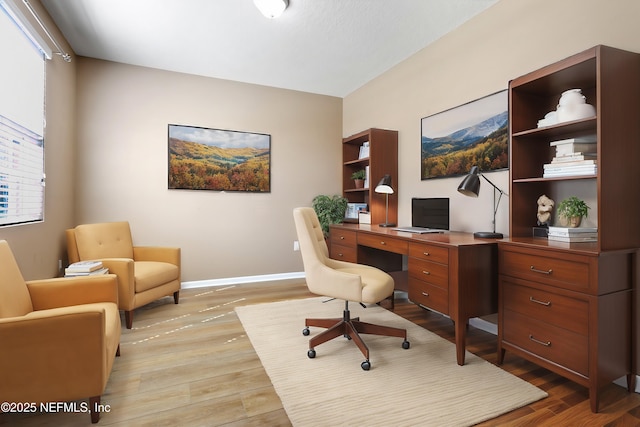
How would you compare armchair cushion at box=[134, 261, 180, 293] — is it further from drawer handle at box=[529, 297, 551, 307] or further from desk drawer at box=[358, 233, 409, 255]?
drawer handle at box=[529, 297, 551, 307]

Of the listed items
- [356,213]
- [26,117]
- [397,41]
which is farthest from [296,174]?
[26,117]

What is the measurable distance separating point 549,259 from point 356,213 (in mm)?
2719

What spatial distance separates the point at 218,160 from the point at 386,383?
3.37 metres

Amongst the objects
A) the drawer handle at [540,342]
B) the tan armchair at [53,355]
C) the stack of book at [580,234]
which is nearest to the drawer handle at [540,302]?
the drawer handle at [540,342]

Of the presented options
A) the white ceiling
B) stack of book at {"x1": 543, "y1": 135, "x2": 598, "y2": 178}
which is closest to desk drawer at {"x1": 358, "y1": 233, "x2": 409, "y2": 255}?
stack of book at {"x1": 543, "y1": 135, "x2": 598, "y2": 178}

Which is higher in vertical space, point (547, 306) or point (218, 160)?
point (218, 160)

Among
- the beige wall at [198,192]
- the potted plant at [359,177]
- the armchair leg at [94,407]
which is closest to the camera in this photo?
the armchair leg at [94,407]

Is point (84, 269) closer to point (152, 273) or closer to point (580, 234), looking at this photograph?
point (152, 273)

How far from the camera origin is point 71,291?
6.44ft

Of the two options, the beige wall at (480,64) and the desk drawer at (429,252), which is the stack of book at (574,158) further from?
the desk drawer at (429,252)

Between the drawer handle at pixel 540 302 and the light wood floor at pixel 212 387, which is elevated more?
the drawer handle at pixel 540 302

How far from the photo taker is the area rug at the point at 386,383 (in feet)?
5.19

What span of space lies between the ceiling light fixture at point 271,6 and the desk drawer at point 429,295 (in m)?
2.43

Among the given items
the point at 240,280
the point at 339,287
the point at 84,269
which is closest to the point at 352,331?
the point at 339,287
